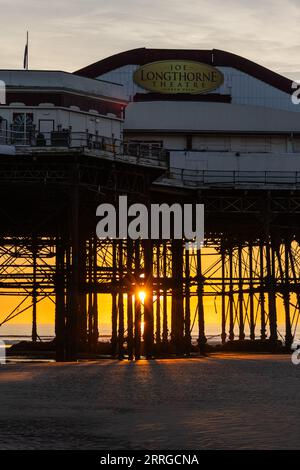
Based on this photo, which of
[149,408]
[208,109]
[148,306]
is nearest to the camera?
[149,408]

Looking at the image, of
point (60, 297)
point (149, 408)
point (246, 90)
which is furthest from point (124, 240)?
point (149, 408)

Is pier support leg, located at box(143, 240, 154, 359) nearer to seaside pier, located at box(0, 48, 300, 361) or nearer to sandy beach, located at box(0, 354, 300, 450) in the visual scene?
seaside pier, located at box(0, 48, 300, 361)

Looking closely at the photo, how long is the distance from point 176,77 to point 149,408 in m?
49.4

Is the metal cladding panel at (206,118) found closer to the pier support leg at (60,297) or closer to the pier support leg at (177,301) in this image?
the pier support leg at (177,301)

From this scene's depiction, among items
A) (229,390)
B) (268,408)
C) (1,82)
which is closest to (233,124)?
(1,82)

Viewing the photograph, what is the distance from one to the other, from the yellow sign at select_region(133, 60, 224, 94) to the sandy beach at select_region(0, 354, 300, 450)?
1380 inches

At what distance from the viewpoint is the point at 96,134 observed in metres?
60.9

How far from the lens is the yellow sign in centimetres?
7544

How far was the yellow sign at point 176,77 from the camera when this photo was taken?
75.4 metres

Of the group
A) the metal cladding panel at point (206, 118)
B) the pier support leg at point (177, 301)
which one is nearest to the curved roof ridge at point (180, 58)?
the metal cladding panel at point (206, 118)

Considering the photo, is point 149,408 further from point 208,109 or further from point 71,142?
point 208,109

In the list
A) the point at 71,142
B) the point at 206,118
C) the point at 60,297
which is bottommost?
the point at 60,297

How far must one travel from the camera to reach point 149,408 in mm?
28188

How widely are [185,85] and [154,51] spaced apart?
140 inches
